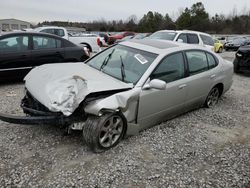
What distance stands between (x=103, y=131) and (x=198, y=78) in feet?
7.36

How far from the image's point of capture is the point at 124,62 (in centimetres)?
416

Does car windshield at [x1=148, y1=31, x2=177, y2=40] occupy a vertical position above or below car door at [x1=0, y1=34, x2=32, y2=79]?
above

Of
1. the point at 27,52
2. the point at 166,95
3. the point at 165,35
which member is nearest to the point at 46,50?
the point at 27,52

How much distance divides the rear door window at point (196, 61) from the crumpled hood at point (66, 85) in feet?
4.94

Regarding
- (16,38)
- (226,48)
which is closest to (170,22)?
(226,48)

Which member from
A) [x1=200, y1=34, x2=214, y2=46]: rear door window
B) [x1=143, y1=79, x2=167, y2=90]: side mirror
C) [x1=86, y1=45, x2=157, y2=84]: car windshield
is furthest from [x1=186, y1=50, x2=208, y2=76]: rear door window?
[x1=200, y1=34, x2=214, y2=46]: rear door window

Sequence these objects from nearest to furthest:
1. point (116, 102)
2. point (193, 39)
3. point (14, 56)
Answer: point (116, 102) → point (14, 56) → point (193, 39)

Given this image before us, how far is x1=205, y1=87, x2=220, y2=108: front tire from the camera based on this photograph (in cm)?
540

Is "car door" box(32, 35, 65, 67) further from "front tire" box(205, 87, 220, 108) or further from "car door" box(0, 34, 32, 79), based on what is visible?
"front tire" box(205, 87, 220, 108)

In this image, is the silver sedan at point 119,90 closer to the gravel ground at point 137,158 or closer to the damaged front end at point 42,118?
the damaged front end at point 42,118

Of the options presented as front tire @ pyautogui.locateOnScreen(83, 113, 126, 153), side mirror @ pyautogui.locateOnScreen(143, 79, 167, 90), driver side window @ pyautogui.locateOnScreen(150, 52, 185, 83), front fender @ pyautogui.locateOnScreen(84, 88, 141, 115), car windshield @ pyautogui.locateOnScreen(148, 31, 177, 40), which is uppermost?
car windshield @ pyautogui.locateOnScreen(148, 31, 177, 40)

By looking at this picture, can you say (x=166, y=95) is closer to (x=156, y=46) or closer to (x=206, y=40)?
(x=156, y=46)

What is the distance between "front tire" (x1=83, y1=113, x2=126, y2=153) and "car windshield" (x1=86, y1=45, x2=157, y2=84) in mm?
660

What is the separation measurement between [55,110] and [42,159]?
68 cm
